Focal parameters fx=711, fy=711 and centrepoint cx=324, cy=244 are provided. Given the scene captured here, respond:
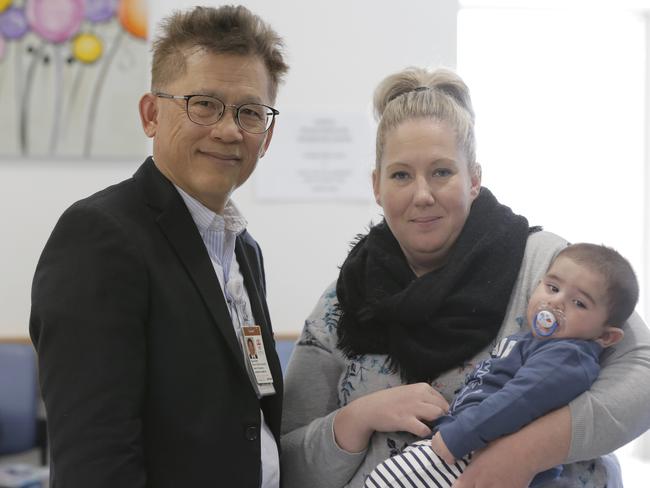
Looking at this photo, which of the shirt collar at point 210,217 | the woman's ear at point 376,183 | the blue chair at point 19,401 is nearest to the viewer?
the shirt collar at point 210,217

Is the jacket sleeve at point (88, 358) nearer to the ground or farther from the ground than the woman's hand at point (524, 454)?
farther from the ground

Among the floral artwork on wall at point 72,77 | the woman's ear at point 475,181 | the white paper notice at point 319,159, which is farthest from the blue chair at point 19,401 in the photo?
the woman's ear at point 475,181

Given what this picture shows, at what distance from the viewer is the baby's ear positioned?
156cm

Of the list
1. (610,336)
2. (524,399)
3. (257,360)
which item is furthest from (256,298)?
(610,336)

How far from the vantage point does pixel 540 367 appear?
4.77 ft

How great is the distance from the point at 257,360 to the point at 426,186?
1.93 ft

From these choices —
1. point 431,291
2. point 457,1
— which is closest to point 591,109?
point 457,1

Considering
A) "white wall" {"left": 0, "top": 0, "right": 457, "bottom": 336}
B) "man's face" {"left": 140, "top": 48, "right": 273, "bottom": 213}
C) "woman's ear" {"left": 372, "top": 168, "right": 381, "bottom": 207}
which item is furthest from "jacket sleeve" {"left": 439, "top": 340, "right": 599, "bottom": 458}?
"white wall" {"left": 0, "top": 0, "right": 457, "bottom": 336}

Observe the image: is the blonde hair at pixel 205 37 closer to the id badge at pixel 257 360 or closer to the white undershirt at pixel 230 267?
the white undershirt at pixel 230 267

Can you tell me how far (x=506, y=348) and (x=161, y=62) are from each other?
1.02 m

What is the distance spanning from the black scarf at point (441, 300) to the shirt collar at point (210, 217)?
13.5 inches

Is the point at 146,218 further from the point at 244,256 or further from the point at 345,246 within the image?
the point at 345,246

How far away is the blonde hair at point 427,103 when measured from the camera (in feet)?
5.87

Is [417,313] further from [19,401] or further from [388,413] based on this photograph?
[19,401]
